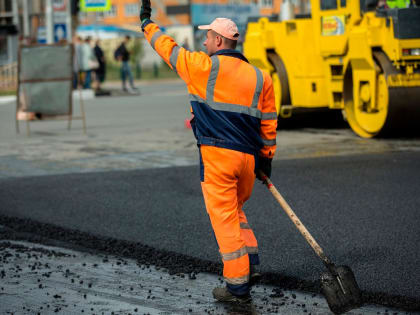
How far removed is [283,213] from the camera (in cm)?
798

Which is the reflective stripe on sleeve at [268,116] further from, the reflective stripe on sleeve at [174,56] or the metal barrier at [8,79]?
the metal barrier at [8,79]

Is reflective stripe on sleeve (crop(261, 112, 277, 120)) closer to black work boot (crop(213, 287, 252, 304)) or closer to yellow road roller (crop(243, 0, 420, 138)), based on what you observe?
black work boot (crop(213, 287, 252, 304))

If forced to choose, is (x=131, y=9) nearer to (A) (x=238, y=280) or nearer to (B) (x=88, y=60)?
(B) (x=88, y=60)

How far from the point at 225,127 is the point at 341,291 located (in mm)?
1102

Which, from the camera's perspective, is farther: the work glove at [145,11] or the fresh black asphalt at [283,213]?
the fresh black asphalt at [283,213]

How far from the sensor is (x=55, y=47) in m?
15.4

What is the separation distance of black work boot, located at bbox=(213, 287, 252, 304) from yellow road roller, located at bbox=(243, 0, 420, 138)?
23.6 ft

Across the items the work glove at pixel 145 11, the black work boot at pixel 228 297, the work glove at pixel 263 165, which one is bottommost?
the black work boot at pixel 228 297

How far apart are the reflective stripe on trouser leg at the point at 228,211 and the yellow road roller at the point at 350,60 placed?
706cm

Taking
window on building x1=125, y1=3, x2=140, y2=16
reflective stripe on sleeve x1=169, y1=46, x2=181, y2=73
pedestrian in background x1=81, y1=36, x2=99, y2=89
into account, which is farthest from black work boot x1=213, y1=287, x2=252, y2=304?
window on building x1=125, y1=3, x2=140, y2=16

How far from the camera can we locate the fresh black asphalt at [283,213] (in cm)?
615

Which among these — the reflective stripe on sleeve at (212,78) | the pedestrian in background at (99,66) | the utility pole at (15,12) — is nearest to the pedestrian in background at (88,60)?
the pedestrian in background at (99,66)

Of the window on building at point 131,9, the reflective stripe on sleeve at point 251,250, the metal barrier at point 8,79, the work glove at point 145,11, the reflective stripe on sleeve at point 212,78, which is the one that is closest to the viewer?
the reflective stripe on sleeve at point 212,78

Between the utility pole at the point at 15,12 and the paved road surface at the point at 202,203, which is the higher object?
the utility pole at the point at 15,12
